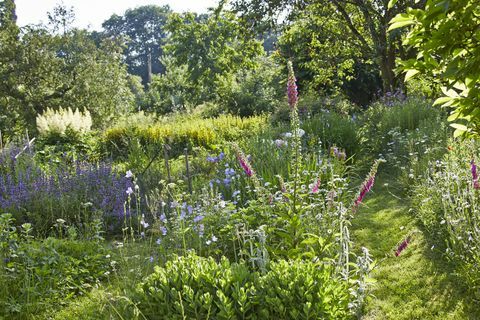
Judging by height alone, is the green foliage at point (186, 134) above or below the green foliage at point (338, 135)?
below

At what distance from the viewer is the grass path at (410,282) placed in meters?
3.14

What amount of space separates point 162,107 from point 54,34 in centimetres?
614

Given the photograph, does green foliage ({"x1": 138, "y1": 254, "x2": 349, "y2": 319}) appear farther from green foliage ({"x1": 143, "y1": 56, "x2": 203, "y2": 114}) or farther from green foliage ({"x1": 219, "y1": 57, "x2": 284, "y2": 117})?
green foliage ({"x1": 143, "y1": 56, "x2": 203, "y2": 114})

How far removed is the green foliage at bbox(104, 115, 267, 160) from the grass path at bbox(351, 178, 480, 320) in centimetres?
603

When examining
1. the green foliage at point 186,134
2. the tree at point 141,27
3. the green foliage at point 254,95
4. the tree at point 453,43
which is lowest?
the green foliage at point 186,134

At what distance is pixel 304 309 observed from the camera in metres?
2.46

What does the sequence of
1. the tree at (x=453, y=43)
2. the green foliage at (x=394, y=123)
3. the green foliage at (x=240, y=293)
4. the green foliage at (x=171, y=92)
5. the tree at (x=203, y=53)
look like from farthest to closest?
the green foliage at (x=171, y=92), the tree at (x=203, y=53), the green foliage at (x=394, y=123), the green foliage at (x=240, y=293), the tree at (x=453, y=43)

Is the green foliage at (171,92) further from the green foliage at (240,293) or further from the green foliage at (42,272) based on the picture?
the green foliage at (240,293)

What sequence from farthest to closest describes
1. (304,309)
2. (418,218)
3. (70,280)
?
(418,218)
(70,280)
(304,309)

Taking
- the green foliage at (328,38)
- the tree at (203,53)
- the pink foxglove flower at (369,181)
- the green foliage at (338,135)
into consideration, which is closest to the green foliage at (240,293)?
the pink foxglove flower at (369,181)

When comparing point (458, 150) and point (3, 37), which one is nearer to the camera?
point (458, 150)

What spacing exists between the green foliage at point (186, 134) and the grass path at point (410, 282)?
19.8ft

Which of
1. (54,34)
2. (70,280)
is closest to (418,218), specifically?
(70,280)

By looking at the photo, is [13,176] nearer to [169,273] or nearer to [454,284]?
[169,273]
